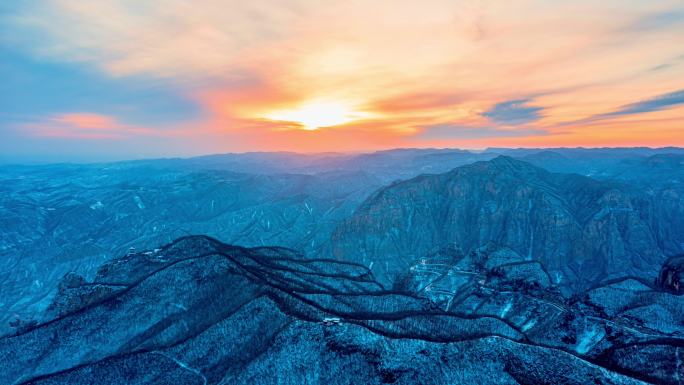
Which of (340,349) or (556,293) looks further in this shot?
(556,293)

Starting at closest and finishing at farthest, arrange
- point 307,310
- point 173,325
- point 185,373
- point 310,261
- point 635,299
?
point 185,373, point 307,310, point 173,325, point 635,299, point 310,261

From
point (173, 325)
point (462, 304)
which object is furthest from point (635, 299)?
point (173, 325)

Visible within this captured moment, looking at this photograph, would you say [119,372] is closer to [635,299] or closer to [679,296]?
[635,299]

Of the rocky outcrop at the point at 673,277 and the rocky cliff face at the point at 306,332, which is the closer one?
the rocky cliff face at the point at 306,332

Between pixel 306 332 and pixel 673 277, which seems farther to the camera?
pixel 673 277

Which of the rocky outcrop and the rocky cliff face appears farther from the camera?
the rocky outcrop

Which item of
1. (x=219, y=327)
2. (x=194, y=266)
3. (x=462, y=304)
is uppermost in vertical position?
(x=194, y=266)

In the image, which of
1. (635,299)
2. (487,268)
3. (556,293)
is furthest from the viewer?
(487,268)

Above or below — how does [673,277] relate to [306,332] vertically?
below
